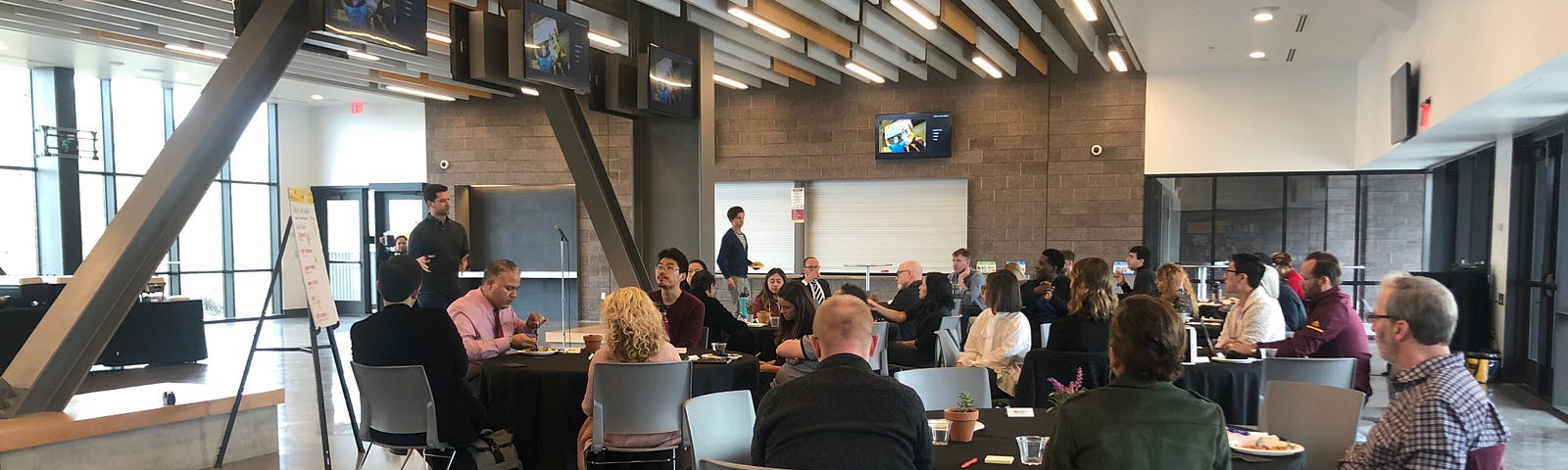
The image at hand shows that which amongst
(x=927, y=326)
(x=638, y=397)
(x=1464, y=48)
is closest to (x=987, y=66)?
(x=1464, y=48)

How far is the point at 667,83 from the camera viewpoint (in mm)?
8281

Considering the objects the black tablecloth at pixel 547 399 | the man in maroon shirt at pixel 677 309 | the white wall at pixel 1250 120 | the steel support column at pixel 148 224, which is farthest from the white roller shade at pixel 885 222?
the steel support column at pixel 148 224

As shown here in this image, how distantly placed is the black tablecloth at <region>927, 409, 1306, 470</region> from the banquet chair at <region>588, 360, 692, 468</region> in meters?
1.09

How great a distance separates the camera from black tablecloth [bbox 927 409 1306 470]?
279 cm

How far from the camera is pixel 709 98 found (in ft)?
29.7

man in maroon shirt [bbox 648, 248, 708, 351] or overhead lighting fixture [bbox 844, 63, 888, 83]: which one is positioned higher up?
overhead lighting fixture [bbox 844, 63, 888, 83]

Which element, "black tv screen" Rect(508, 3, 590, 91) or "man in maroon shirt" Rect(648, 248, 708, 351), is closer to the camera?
"man in maroon shirt" Rect(648, 248, 708, 351)

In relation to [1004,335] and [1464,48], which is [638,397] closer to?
[1004,335]

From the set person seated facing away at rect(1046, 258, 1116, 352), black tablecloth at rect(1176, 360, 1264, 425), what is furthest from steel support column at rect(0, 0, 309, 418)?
black tablecloth at rect(1176, 360, 1264, 425)

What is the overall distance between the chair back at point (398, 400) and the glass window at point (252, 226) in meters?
12.6

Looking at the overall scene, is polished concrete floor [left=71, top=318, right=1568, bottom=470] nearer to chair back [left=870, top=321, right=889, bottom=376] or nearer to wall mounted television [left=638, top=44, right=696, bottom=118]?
chair back [left=870, top=321, right=889, bottom=376]

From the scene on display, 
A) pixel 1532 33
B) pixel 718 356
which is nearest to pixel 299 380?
pixel 718 356

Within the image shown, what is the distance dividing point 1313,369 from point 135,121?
1486 centimetres

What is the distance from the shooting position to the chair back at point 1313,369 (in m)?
4.69
